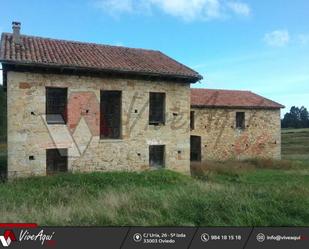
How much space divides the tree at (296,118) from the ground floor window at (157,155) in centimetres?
6492

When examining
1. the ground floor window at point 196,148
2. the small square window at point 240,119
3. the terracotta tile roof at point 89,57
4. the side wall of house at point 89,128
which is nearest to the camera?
the side wall of house at point 89,128

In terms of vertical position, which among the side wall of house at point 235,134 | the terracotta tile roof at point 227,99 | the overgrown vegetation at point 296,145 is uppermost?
the terracotta tile roof at point 227,99

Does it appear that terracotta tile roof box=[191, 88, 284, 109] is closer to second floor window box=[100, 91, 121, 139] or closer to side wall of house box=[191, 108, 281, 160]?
side wall of house box=[191, 108, 281, 160]

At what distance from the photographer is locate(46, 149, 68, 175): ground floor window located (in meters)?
16.2

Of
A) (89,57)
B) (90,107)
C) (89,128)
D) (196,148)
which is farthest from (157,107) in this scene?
(196,148)

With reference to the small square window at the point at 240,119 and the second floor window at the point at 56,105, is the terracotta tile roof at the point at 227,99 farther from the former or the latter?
the second floor window at the point at 56,105

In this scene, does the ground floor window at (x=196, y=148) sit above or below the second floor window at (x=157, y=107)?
below

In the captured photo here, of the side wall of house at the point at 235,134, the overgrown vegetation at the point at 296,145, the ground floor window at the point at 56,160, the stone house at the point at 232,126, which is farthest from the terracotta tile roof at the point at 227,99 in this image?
the ground floor window at the point at 56,160

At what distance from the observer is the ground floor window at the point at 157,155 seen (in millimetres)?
18211

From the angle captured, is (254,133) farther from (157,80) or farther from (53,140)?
(53,140)

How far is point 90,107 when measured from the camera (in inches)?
647

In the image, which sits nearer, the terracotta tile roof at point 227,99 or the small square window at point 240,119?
Answer: the terracotta tile roof at point 227,99

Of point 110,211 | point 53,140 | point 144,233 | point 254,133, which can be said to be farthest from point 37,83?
point 254,133

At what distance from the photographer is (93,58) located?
17.1 m
